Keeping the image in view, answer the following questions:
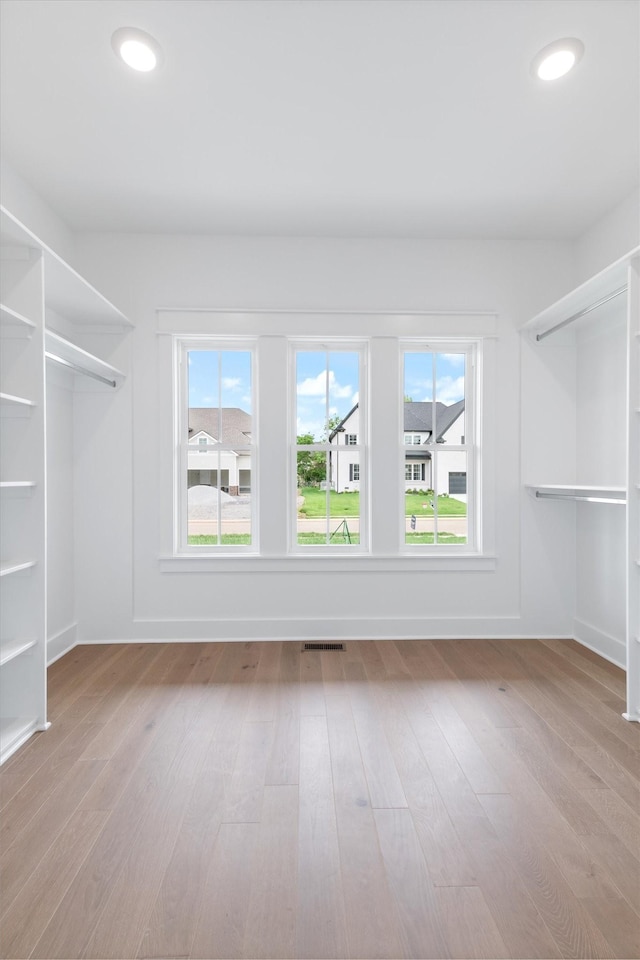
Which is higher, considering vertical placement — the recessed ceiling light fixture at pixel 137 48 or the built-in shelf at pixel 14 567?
the recessed ceiling light fixture at pixel 137 48

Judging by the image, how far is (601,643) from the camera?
3.47m

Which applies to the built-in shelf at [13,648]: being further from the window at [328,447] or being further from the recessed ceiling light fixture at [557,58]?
the recessed ceiling light fixture at [557,58]

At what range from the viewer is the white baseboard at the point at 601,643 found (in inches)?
128

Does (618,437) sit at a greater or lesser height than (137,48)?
lesser

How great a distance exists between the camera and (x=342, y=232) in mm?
3633

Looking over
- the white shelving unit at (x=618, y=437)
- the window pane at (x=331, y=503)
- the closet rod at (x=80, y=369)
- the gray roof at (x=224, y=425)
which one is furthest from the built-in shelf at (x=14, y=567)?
the white shelving unit at (x=618, y=437)

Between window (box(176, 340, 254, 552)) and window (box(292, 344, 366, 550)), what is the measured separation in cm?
40

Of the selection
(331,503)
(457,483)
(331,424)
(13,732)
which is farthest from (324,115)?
(13,732)

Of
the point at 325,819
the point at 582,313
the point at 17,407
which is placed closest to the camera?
the point at 325,819

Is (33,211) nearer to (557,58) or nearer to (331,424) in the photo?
(331,424)

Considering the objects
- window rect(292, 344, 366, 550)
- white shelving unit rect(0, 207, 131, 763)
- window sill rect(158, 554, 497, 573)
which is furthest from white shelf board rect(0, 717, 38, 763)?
window rect(292, 344, 366, 550)

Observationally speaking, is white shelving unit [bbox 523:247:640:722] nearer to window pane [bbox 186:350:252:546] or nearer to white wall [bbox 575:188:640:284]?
white wall [bbox 575:188:640:284]

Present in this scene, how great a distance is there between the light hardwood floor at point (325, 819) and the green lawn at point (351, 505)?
1.28 meters

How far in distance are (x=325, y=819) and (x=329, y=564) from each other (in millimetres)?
2035
